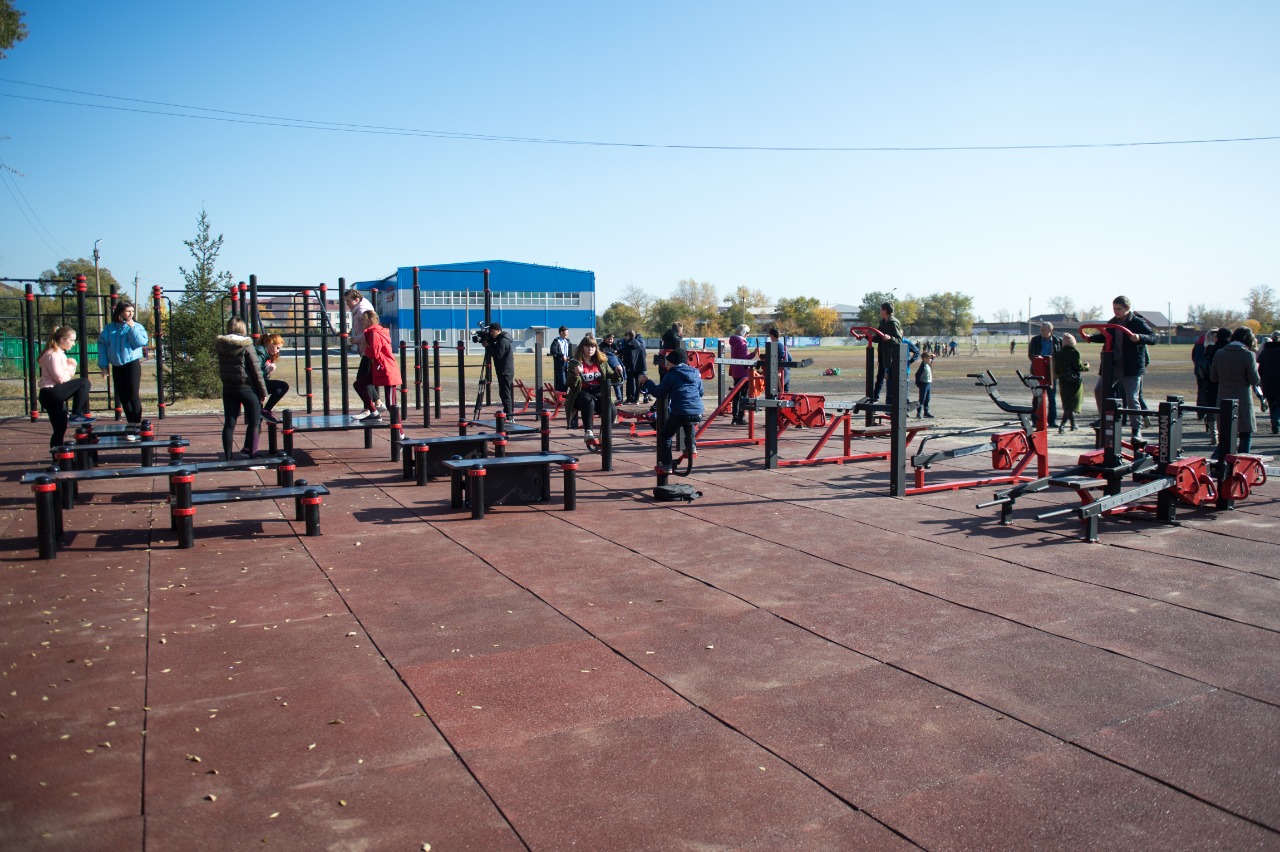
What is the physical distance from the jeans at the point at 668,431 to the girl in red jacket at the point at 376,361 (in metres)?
4.76

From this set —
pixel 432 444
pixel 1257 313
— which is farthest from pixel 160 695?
pixel 1257 313

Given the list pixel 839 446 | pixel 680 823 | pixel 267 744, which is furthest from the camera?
pixel 839 446

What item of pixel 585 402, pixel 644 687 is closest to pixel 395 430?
pixel 585 402

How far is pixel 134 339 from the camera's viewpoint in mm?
13703

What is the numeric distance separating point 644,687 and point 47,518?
5276mm

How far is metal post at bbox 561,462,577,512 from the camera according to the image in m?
9.51

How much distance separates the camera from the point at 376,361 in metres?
13.7

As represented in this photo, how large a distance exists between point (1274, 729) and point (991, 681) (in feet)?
3.92

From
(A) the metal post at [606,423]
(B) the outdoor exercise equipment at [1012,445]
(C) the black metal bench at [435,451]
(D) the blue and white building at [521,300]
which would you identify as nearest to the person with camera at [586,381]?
(A) the metal post at [606,423]

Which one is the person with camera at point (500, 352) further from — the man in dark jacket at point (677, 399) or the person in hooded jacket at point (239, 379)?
the man in dark jacket at point (677, 399)

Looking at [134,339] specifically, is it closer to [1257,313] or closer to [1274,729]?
[1274,729]

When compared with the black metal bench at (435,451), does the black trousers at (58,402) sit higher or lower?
higher

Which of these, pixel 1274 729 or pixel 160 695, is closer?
pixel 1274 729

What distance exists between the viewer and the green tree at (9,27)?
80.4ft
